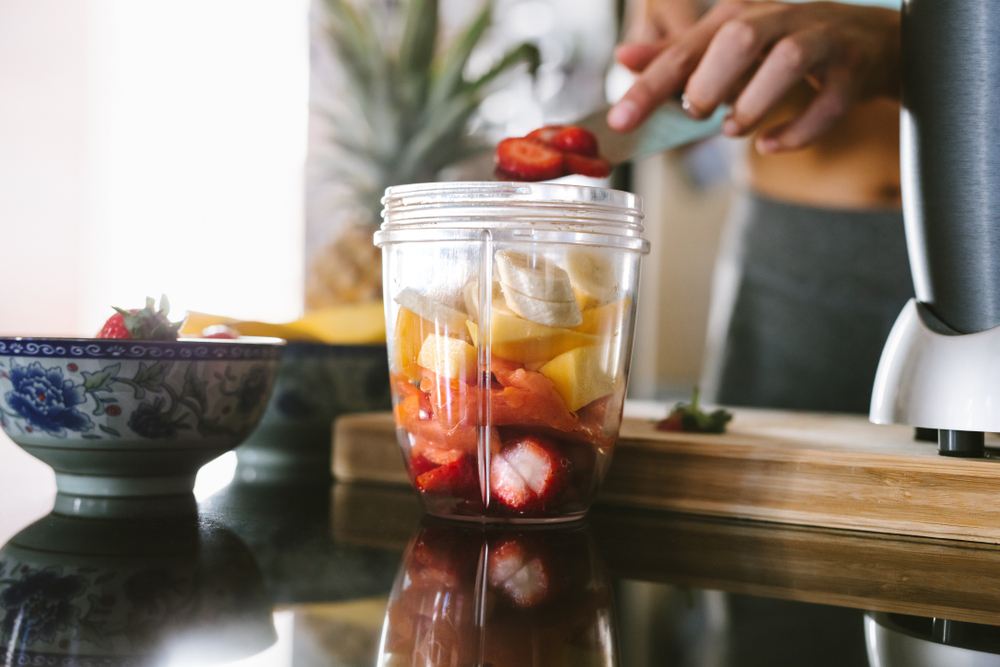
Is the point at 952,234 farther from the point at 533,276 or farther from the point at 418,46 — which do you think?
the point at 418,46

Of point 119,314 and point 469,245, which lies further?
point 119,314

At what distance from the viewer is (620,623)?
1.41 ft

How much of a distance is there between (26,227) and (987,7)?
2732 millimetres

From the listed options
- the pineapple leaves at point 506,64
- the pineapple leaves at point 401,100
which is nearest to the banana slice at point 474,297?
the pineapple leaves at point 506,64

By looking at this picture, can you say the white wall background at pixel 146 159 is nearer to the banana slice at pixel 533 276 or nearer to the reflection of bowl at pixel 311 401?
the reflection of bowl at pixel 311 401

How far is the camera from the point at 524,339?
1.90ft

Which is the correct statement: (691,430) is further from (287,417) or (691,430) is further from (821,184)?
(821,184)

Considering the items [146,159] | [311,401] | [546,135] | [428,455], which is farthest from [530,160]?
[146,159]

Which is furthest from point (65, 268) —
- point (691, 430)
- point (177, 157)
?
point (691, 430)

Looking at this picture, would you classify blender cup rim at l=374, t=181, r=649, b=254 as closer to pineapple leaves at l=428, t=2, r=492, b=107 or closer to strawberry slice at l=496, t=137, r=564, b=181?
strawberry slice at l=496, t=137, r=564, b=181

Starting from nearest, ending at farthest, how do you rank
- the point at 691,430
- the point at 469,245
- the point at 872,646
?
the point at 872,646 < the point at 469,245 < the point at 691,430

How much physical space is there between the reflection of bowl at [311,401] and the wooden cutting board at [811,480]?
11cm

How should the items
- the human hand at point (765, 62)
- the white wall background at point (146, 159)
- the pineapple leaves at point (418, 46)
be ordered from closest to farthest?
the human hand at point (765, 62) → the pineapple leaves at point (418, 46) → the white wall background at point (146, 159)

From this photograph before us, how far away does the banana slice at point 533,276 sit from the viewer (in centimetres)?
58
